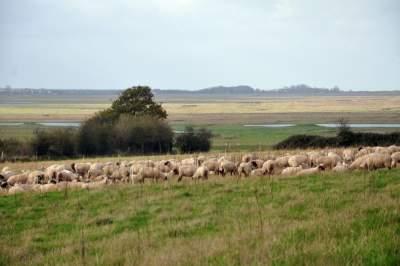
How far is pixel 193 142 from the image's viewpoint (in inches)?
2264

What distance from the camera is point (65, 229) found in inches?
546

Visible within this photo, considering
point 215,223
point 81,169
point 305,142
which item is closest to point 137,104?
point 305,142

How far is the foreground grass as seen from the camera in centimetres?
888

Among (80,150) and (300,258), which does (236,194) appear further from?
(80,150)

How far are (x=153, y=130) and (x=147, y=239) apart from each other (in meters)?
46.3

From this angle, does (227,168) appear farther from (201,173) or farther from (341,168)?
(341,168)

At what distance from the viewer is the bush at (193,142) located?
57.1 metres

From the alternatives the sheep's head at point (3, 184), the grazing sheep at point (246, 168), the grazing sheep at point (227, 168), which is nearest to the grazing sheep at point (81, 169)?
the sheep's head at point (3, 184)

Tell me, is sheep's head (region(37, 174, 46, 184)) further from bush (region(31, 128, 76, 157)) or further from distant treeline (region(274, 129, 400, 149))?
bush (region(31, 128, 76, 157))

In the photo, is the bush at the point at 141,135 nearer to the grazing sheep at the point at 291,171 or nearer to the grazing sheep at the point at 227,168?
the grazing sheep at the point at 227,168

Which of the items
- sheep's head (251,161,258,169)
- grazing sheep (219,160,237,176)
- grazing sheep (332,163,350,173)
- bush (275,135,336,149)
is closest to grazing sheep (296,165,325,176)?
grazing sheep (332,163,350,173)

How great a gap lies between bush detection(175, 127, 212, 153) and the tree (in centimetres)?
753

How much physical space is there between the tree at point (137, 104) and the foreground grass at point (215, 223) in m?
46.1

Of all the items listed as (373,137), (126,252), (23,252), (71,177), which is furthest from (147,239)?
(373,137)
